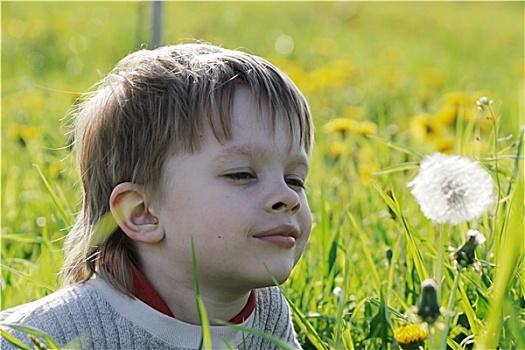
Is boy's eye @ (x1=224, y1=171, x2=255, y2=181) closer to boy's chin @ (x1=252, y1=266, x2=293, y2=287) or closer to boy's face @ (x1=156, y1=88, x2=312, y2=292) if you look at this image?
boy's face @ (x1=156, y1=88, x2=312, y2=292)

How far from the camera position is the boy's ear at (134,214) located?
5.23 feet

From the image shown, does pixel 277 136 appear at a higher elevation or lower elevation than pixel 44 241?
higher

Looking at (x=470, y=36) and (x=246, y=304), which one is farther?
(x=470, y=36)

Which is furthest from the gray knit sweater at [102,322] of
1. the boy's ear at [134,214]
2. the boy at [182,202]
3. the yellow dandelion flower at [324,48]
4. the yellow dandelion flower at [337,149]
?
the yellow dandelion flower at [324,48]

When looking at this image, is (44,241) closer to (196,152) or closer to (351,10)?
(196,152)

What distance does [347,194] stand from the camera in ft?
9.00

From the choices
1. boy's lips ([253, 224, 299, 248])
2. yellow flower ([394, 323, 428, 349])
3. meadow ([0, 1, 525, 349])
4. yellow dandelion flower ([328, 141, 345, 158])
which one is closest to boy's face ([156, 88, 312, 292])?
boy's lips ([253, 224, 299, 248])

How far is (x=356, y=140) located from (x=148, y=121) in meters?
1.61

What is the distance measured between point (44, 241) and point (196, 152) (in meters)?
0.55

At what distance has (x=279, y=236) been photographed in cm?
152

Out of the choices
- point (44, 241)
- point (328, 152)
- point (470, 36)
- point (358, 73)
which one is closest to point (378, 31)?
point (470, 36)

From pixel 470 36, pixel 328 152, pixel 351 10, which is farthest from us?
pixel 351 10

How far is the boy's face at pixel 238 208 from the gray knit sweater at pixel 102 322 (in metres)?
0.09

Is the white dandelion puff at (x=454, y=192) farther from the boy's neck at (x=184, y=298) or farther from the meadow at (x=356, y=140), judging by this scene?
the boy's neck at (x=184, y=298)
